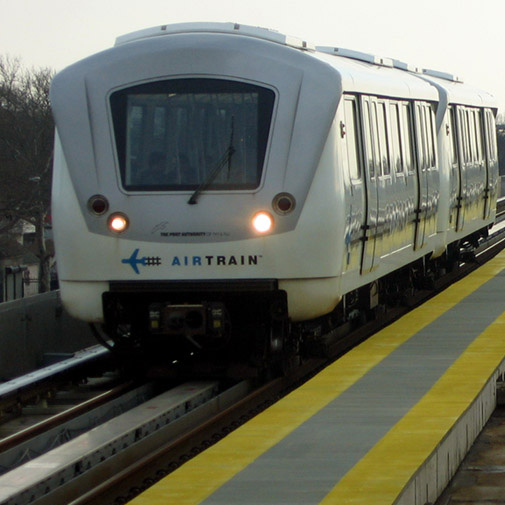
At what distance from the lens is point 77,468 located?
8.48 m

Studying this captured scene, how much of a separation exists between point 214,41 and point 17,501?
480cm

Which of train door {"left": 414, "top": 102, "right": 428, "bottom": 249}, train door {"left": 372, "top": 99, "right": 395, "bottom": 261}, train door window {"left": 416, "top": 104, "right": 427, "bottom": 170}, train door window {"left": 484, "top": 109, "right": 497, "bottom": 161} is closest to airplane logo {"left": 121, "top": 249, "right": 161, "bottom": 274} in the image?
train door {"left": 372, "top": 99, "right": 395, "bottom": 261}

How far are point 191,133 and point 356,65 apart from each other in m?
2.54

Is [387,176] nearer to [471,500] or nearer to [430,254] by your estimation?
[430,254]

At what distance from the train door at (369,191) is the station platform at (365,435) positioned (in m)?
0.76

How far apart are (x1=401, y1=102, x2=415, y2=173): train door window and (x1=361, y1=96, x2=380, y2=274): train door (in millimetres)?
1702

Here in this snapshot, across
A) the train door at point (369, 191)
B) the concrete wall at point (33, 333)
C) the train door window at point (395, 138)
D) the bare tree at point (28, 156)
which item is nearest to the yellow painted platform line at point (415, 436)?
the train door at point (369, 191)

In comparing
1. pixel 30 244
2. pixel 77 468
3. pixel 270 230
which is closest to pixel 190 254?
pixel 270 230

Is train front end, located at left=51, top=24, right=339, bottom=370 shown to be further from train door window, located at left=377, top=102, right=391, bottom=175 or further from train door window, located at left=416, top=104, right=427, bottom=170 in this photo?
train door window, located at left=416, top=104, right=427, bottom=170

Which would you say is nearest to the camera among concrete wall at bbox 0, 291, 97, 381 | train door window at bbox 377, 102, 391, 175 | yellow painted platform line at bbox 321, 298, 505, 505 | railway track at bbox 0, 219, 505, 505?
yellow painted platform line at bbox 321, 298, 505, 505

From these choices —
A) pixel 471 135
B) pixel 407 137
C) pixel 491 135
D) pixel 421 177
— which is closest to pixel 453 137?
pixel 471 135

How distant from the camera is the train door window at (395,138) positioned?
14.2 meters

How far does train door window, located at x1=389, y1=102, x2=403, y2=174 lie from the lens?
14234 millimetres

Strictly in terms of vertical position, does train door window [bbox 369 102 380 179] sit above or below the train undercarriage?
above
